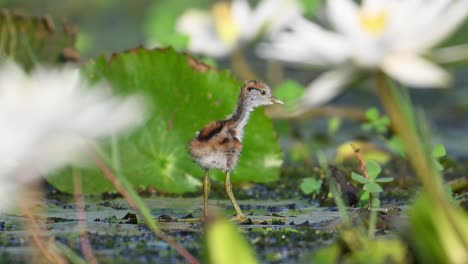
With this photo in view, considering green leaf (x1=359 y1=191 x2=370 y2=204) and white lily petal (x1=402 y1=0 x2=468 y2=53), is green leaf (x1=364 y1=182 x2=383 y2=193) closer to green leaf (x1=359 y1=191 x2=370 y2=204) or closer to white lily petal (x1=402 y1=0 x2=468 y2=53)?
green leaf (x1=359 y1=191 x2=370 y2=204)

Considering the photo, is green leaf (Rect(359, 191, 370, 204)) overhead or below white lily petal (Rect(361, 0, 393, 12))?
below

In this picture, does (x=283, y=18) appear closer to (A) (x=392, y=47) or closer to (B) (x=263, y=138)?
(B) (x=263, y=138)

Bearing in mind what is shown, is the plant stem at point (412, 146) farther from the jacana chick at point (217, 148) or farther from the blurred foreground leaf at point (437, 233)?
the jacana chick at point (217, 148)

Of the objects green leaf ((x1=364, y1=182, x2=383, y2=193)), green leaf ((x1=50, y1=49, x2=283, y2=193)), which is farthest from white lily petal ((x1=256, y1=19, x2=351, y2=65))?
green leaf ((x1=50, y1=49, x2=283, y2=193))

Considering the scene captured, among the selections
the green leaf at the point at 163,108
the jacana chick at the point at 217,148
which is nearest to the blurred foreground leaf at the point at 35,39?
the green leaf at the point at 163,108

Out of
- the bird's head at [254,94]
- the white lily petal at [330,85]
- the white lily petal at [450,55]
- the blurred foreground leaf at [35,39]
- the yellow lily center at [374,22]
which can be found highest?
the blurred foreground leaf at [35,39]

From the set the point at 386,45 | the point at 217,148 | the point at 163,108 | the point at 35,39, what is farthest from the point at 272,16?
the point at 386,45

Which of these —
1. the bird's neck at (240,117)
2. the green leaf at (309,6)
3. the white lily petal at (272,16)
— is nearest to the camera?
the bird's neck at (240,117)
